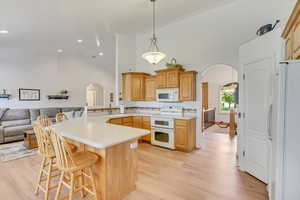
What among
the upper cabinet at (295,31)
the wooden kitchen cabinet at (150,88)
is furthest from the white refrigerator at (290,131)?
the wooden kitchen cabinet at (150,88)

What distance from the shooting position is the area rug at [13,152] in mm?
3708

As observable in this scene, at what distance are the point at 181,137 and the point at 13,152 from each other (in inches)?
169

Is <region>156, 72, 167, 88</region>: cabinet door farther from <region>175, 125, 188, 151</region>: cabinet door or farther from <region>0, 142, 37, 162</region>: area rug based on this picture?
<region>0, 142, 37, 162</region>: area rug

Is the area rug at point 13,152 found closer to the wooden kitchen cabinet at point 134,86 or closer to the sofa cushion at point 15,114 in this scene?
the sofa cushion at point 15,114

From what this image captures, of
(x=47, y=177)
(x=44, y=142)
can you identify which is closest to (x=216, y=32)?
(x=44, y=142)

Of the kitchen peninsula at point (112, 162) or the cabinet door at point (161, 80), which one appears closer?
the kitchen peninsula at point (112, 162)

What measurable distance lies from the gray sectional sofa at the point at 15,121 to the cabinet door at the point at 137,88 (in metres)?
3.72

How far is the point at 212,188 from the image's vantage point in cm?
240

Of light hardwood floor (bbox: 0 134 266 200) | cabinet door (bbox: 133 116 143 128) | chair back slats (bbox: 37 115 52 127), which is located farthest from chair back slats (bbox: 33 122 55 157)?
cabinet door (bbox: 133 116 143 128)

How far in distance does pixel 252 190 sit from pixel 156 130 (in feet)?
8.37

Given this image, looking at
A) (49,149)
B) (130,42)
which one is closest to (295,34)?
(49,149)

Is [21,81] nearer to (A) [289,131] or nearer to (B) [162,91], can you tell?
(B) [162,91]

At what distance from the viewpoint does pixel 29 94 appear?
622 cm

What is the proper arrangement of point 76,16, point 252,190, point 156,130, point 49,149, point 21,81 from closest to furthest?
1. point 49,149
2. point 252,190
3. point 76,16
4. point 156,130
5. point 21,81
